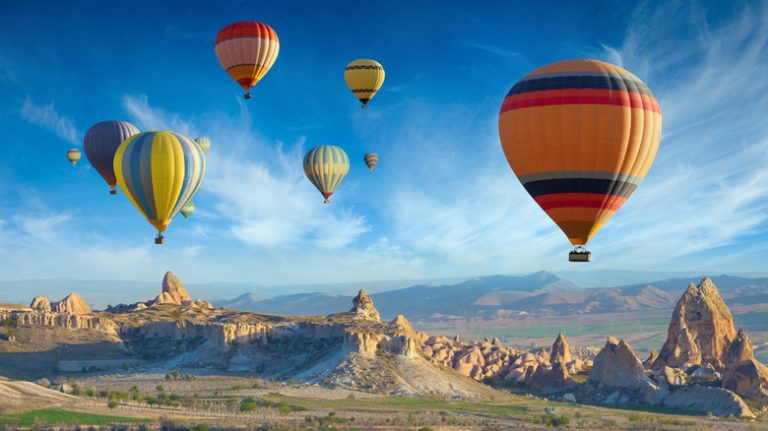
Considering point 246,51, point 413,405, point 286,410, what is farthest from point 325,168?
point 286,410

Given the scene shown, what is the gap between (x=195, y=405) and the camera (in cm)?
12425

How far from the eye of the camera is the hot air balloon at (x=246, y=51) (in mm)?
116562

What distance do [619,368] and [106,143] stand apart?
3141 inches

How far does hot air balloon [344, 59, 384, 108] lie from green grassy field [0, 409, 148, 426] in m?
51.1

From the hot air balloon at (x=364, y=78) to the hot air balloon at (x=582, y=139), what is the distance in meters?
57.6

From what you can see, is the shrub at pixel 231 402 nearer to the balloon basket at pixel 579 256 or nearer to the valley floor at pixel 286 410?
the valley floor at pixel 286 410

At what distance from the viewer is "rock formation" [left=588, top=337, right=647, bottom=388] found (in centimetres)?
14838

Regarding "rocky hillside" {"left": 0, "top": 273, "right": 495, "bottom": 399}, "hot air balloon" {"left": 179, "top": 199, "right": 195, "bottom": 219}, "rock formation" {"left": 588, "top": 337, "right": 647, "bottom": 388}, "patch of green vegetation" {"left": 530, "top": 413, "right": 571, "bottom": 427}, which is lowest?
"patch of green vegetation" {"left": 530, "top": 413, "right": 571, "bottom": 427}

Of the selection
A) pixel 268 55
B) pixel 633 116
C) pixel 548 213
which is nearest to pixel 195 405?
pixel 268 55

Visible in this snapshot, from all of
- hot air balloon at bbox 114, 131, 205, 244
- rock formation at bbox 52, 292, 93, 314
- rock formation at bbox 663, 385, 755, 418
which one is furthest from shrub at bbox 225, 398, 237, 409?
rock formation at bbox 52, 292, 93, 314

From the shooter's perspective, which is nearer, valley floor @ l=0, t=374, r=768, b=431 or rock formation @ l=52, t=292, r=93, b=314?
valley floor @ l=0, t=374, r=768, b=431

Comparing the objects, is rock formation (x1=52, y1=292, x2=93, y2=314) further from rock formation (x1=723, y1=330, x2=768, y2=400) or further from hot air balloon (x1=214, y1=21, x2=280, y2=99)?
rock formation (x1=723, y1=330, x2=768, y2=400)

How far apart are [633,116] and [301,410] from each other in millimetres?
61704

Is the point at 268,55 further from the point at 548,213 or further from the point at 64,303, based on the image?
the point at 64,303
